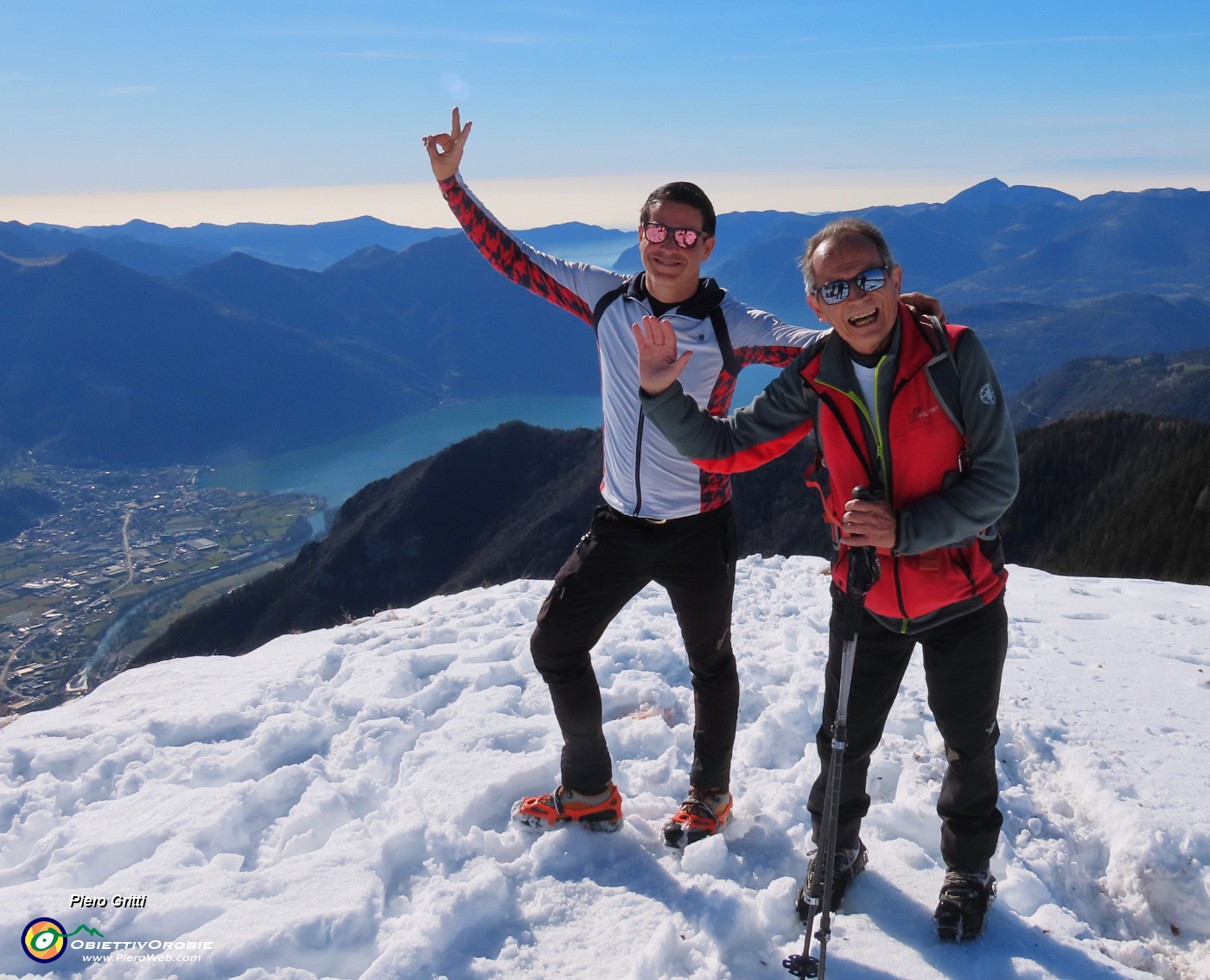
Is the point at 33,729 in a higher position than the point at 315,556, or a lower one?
higher

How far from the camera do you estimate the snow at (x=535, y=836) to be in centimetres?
339

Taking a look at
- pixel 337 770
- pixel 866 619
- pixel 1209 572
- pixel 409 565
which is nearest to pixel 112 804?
pixel 337 770

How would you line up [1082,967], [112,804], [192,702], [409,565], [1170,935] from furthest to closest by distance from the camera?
[409,565]
[192,702]
[112,804]
[1170,935]
[1082,967]

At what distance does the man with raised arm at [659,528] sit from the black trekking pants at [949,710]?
64cm

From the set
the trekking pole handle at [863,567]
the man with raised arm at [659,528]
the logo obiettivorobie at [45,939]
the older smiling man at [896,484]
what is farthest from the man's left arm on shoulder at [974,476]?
the logo obiettivorobie at [45,939]

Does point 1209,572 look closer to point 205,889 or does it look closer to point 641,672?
point 641,672

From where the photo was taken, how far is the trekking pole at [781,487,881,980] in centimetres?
308

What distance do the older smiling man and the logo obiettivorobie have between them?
3.16m

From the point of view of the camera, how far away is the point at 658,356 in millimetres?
3350

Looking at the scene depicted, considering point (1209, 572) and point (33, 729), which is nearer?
point (33, 729)

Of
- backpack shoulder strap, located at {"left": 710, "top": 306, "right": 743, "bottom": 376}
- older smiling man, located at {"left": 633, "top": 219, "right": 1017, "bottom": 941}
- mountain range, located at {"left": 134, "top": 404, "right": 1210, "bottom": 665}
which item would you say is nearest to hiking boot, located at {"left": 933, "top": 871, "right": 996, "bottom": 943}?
older smiling man, located at {"left": 633, "top": 219, "right": 1017, "bottom": 941}

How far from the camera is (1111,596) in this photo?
28.0ft

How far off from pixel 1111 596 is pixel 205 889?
28.7 ft

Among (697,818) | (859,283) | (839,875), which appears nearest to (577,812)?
(697,818)
